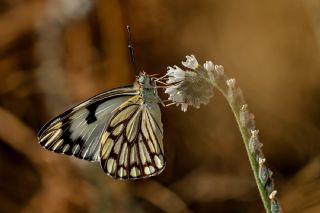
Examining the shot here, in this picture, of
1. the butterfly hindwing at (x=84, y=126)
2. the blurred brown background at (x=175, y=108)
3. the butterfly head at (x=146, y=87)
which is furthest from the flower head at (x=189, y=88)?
the blurred brown background at (x=175, y=108)

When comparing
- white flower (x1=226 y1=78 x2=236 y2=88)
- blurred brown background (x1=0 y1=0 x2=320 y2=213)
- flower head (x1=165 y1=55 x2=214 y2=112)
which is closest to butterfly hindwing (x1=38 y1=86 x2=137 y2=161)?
flower head (x1=165 y1=55 x2=214 y2=112)

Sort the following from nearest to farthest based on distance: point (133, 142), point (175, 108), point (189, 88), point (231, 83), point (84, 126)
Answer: point (231, 83) → point (189, 88) → point (84, 126) → point (133, 142) → point (175, 108)

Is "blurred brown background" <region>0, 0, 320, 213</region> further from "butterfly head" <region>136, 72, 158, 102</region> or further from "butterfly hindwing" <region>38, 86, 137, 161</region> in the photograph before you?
"butterfly head" <region>136, 72, 158, 102</region>

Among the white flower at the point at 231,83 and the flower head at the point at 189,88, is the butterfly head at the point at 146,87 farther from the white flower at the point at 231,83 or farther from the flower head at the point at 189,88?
the white flower at the point at 231,83

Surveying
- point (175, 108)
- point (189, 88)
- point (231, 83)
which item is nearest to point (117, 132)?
point (189, 88)

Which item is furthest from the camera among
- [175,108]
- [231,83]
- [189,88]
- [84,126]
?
[175,108]

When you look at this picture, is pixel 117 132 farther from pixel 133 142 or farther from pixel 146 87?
pixel 146 87

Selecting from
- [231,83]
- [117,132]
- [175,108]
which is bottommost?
[231,83]

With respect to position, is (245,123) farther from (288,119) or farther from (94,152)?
(288,119)
